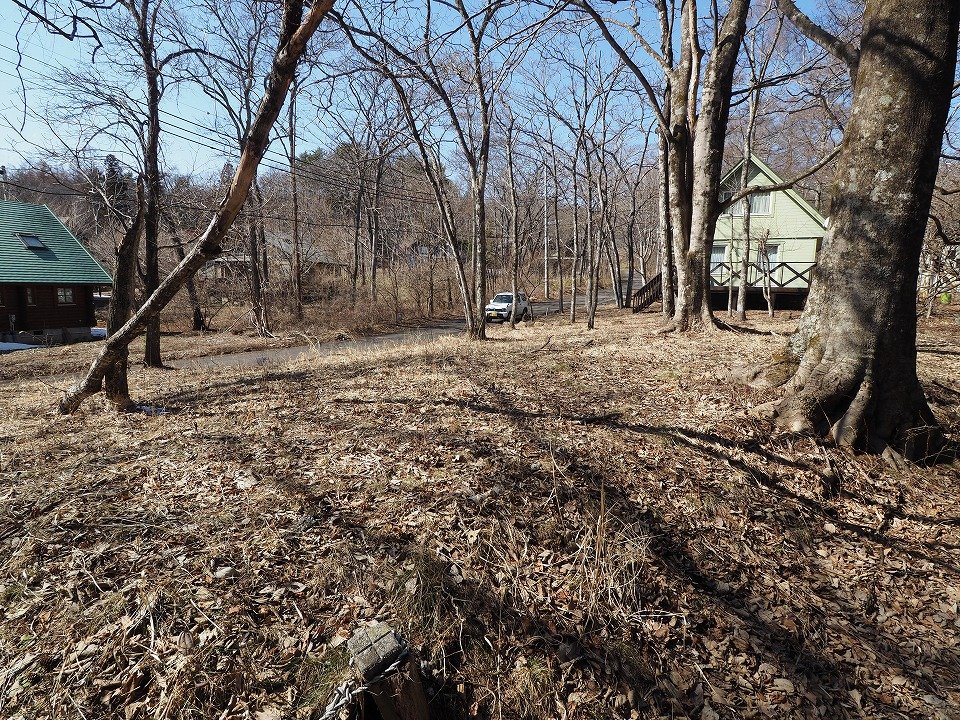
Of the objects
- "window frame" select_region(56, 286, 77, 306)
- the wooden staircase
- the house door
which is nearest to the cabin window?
"window frame" select_region(56, 286, 77, 306)

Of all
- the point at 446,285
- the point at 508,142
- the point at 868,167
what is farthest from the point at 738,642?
the point at 446,285

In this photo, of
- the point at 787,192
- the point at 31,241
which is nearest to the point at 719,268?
the point at 787,192

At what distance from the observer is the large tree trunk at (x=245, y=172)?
162 inches

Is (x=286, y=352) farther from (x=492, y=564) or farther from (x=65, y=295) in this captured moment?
(x=492, y=564)

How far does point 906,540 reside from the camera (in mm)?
3443

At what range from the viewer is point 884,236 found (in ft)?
13.3

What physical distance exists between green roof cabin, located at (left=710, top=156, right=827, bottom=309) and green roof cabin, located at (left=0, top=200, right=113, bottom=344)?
26648 mm

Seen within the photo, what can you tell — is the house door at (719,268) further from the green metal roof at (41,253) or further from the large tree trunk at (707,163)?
the green metal roof at (41,253)

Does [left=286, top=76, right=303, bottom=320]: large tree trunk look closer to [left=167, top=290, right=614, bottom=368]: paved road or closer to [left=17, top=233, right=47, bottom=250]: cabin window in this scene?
[left=167, top=290, right=614, bottom=368]: paved road

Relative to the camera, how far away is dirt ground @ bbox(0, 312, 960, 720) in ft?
7.63

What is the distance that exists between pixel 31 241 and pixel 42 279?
293cm

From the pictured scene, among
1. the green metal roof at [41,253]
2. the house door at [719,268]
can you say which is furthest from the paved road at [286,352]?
the house door at [719,268]

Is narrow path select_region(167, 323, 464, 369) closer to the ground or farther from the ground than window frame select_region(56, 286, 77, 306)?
closer to the ground

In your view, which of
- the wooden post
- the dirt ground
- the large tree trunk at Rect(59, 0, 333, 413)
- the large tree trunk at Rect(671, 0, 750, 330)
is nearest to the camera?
the wooden post
